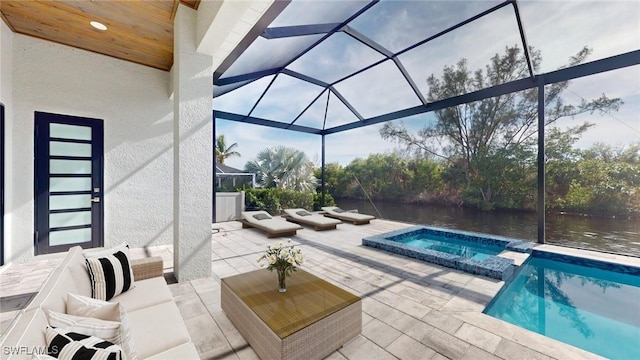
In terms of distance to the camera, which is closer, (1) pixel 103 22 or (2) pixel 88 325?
(2) pixel 88 325

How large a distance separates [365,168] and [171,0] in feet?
42.5

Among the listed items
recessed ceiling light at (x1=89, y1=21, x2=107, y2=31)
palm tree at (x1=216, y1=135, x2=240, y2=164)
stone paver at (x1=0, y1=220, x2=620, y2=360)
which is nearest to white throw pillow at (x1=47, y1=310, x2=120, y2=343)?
stone paver at (x1=0, y1=220, x2=620, y2=360)

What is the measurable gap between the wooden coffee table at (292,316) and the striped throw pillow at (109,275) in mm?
850

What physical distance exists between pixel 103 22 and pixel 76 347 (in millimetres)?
4268

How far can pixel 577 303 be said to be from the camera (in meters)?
3.30

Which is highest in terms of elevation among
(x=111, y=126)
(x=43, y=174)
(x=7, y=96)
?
(x=7, y=96)

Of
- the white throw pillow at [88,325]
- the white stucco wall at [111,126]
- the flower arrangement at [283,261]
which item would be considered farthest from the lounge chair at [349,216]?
the white throw pillow at [88,325]

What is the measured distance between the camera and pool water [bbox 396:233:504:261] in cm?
541

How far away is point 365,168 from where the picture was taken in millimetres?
15133

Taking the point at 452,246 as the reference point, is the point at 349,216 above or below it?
above

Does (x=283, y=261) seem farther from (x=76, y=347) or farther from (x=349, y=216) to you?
(x=349, y=216)

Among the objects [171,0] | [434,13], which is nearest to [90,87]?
[171,0]

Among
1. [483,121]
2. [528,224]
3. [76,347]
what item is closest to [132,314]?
[76,347]

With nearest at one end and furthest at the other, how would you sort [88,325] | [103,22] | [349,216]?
[88,325]
[103,22]
[349,216]
